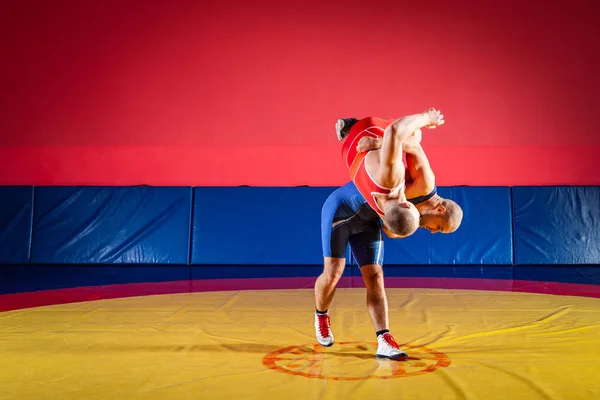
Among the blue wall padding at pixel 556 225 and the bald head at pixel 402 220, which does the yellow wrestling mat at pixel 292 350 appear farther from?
the blue wall padding at pixel 556 225

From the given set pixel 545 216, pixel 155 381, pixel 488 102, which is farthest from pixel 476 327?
pixel 488 102

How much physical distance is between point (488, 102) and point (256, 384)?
275 inches

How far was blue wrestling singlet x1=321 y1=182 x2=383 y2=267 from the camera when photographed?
378 centimetres

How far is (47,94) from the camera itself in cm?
929

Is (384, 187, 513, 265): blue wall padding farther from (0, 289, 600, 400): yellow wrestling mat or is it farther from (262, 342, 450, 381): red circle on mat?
(262, 342, 450, 381): red circle on mat

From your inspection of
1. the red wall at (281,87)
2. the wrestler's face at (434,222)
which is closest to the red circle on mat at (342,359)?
the wrestler's face at (434,222)

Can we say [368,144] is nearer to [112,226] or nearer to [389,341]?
[389,341]

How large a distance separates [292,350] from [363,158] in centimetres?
115

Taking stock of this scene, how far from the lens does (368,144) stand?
11.5 feet

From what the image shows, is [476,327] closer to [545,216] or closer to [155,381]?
[155,381]

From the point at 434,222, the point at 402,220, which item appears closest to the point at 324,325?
the point at 434,222

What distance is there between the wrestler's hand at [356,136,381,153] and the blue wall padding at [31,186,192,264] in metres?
5.31

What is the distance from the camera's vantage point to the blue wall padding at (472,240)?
8320 mm

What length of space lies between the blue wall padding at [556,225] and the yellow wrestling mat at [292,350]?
297 centimetres
